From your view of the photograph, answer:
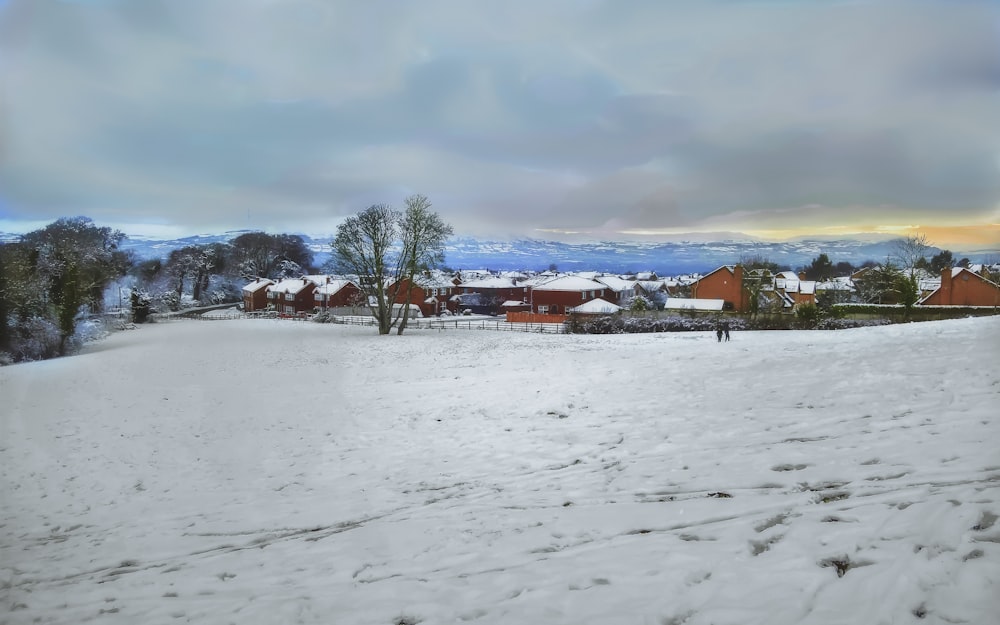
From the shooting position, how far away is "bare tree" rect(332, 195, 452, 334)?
29.4 metres

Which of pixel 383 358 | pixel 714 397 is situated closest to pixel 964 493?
pixel 714 397

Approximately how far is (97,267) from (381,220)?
20.3 metres

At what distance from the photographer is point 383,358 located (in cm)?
1962

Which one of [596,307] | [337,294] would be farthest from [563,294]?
[337,294]

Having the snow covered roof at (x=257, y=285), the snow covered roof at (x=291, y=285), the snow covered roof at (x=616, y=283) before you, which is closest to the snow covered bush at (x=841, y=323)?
the snow covered roof at (x=616, y=283)

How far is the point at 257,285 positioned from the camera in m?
51.0

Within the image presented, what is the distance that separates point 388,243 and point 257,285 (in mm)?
27543

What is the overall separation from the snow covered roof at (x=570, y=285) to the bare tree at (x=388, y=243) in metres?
20.7

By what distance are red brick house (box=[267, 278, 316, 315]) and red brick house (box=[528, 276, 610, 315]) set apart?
2297cm

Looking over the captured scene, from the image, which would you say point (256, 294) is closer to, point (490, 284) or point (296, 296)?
point (296, 296)

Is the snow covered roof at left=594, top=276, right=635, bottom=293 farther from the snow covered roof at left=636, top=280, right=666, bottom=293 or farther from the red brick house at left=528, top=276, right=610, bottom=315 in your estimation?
the red brick house at left=528, top=276, right=610, bottom=315

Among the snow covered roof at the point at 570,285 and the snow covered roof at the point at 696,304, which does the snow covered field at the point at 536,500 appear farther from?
the snow covered roof at the point at 570,285

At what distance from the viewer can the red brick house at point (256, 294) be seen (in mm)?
46281

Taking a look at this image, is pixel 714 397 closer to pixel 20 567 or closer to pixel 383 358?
pixel 20 567
